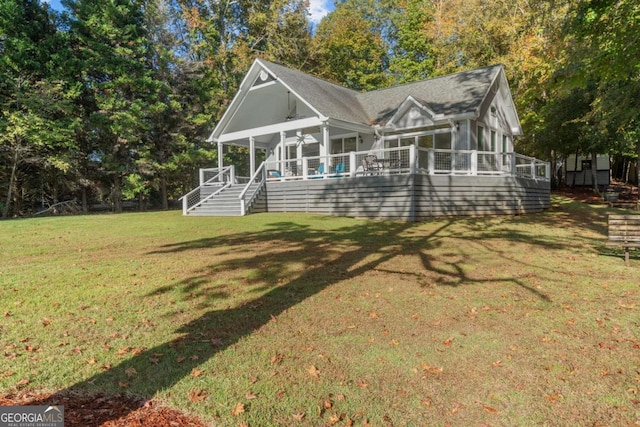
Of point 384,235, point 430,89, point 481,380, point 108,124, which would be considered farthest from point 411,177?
point 108,124

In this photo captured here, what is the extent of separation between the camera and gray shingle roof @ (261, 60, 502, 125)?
56.5 ft

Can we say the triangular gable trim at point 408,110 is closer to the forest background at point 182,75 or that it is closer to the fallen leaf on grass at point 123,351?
the forest background at point 182,75

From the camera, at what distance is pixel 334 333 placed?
13.1 ft

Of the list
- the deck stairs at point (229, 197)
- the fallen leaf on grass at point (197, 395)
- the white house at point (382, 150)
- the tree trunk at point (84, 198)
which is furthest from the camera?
the tree trunk at point (84, 198)

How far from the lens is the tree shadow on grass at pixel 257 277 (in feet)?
10.5

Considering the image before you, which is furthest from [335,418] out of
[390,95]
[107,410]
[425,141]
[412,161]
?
[390,95]

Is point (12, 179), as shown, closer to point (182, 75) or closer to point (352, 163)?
point (182, 75)

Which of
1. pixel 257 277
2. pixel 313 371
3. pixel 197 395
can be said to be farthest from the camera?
pixel 257 277

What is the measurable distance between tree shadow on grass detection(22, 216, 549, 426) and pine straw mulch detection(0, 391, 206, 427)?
4 centimetres

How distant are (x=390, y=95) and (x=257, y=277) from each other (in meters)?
18.3

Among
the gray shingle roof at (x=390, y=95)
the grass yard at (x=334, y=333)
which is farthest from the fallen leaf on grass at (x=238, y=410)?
the gray shingle roof at (x=390, y=95)

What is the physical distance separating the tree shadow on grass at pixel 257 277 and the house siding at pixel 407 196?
194cm

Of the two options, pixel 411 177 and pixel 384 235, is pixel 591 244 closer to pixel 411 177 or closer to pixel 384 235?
pixel 384 235

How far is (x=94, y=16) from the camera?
23125 mm
